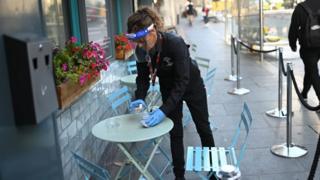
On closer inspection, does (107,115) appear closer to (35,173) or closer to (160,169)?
(160,169)

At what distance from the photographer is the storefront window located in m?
4.76

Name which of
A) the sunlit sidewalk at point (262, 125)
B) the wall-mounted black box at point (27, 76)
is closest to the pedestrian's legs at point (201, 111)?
the sunlit sidewalk at point (262, 125)

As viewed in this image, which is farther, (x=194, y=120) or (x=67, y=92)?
(x=194, y=120)

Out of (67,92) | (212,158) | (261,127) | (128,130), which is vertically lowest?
(261,127)

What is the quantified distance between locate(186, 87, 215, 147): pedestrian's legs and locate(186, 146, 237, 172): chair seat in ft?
0.44

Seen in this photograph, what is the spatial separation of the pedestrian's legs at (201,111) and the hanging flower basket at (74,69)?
920 mm

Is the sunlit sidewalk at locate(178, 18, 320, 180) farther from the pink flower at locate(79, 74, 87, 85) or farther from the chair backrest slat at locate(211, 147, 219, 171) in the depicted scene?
the pink flower at locate(79, 74, 87, 85)

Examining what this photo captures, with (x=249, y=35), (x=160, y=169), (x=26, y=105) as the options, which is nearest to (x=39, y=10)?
(x=26, y=105)

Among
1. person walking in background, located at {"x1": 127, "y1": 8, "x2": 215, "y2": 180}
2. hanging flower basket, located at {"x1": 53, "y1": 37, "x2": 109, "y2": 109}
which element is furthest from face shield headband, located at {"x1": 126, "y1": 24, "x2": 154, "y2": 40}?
hanging flower basket, located at {"x1": 53, "y1": 37, "x2": 109, "y2": 109}

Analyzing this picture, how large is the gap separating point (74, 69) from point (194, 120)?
1.14 meters

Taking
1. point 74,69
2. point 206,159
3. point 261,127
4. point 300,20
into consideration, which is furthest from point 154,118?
point 300,20

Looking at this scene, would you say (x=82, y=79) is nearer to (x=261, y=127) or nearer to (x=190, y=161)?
(x=190, y=161)

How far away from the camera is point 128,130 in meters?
3.10

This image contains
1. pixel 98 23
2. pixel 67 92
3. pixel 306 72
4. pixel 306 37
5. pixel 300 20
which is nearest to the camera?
pixel 67 92
